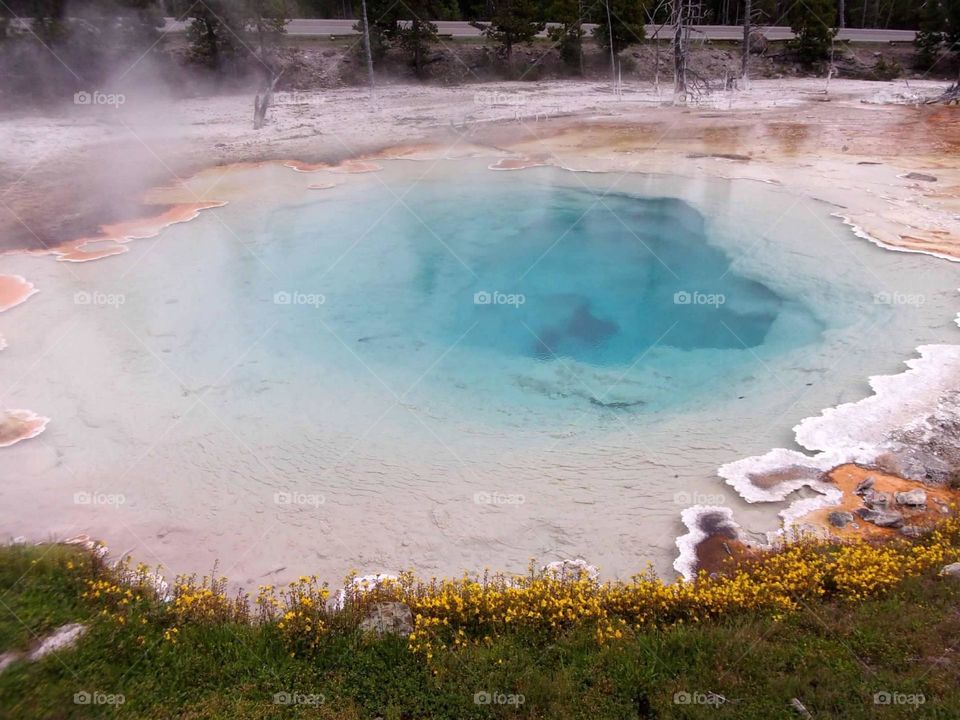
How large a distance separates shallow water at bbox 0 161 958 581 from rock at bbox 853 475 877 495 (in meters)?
0.86

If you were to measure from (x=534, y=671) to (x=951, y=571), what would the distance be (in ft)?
10.7

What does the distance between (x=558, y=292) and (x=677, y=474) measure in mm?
5186

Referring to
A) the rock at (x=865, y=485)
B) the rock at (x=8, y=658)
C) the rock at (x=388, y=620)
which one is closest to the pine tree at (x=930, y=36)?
the rock at (x=865, y=485)

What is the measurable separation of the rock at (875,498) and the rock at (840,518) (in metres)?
0.28

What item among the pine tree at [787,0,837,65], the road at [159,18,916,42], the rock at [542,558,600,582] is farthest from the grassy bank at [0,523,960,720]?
the pine tree at [787,0,837,65]

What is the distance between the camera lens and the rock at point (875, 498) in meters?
6.47

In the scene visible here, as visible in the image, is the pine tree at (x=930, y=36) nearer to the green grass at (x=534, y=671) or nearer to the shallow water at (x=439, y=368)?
the shallow water at (x=439, y=368)

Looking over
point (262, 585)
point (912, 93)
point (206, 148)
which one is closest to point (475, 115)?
point (206, 148)

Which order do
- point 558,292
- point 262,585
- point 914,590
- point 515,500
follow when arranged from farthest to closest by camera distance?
point 558,292
point 515,500
point 262,585
point 914,590

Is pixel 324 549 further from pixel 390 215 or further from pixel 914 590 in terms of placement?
pixel 390 215

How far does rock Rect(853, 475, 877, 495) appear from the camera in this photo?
6.69 meters

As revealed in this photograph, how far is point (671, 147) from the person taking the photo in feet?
59.3

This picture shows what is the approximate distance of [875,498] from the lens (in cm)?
654

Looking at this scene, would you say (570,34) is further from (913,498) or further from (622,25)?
(913,498)
